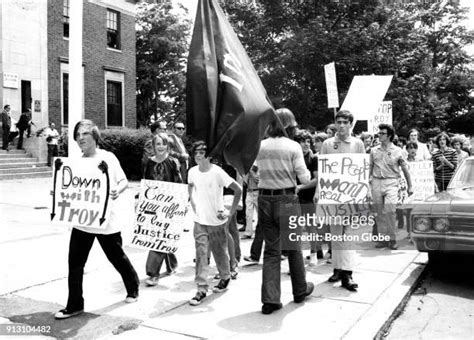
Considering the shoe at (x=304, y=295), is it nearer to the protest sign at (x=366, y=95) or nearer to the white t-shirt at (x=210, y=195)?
the white t-shirt at (x=210, y=195)

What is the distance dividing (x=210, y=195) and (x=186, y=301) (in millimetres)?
1150

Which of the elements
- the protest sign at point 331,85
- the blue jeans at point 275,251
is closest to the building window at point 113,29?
the protest sign at point 331,85

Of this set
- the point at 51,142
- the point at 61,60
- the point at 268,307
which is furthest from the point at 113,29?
the point at 268,307

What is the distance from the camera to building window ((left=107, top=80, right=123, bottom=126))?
83.2ft

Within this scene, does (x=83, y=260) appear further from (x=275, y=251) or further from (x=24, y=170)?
(x=24, y=170)

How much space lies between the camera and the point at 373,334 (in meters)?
4.35

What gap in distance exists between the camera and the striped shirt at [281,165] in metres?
4.98

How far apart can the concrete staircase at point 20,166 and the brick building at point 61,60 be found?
2597 millimetres

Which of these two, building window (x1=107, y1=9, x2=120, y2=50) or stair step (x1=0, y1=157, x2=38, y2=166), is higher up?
building window (x1=107, y1=9, x2=120, y2=50)

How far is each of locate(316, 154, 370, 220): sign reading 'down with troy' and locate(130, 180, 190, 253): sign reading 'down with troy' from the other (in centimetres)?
169

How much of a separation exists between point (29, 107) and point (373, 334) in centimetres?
1974

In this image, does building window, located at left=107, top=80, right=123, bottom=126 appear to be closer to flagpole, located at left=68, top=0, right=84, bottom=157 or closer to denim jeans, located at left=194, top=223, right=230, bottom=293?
flagpole, located at left=68, top=0, right=84, bottom=157

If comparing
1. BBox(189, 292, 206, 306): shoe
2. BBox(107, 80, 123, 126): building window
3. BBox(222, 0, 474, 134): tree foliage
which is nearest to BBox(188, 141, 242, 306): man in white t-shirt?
BBox(189, 292, 206, 306): shoe

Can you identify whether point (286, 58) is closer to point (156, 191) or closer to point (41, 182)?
point (41, 182)
